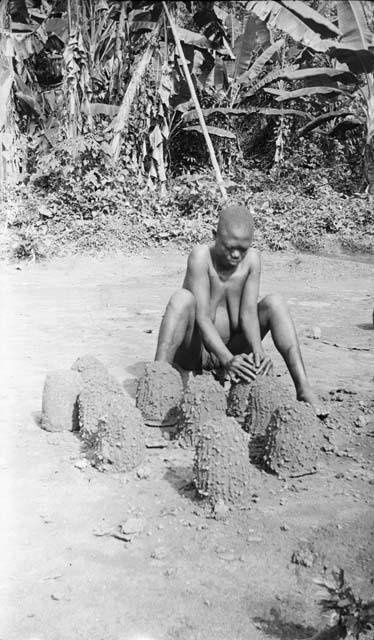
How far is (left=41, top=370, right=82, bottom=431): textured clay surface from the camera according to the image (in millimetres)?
3490

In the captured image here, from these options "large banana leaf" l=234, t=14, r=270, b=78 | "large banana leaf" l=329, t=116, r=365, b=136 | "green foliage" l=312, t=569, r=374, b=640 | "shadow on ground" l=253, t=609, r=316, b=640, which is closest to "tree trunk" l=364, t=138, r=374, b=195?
"large banana leaf" l=329, t=116, r=365, b=136

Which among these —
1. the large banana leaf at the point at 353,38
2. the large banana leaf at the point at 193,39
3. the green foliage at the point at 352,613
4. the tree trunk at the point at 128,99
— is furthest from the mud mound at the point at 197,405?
the large banana leaf at the point at 193,39

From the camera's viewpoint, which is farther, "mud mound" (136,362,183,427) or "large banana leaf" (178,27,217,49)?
"large banana leaf" (178,27,217,49)

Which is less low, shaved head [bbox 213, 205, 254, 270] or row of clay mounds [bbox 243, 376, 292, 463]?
shaved head [bbox 213, 205, 254, 270]

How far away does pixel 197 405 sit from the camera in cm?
329

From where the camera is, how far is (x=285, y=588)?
214cm

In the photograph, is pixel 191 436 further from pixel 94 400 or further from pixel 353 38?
pixel 353 38

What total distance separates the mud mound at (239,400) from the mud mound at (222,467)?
0.74 meters

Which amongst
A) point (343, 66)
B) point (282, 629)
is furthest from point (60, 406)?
point (343, 66)

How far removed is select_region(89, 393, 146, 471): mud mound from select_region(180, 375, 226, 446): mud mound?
0.98 ft

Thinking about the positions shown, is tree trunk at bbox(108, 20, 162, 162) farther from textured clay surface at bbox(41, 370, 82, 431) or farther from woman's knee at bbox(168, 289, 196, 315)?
textured clay surface at bbox(41, 370, 82, 431)

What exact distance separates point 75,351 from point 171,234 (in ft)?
20.1

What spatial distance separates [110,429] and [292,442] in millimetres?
897

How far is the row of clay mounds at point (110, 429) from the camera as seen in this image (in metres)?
3.04
